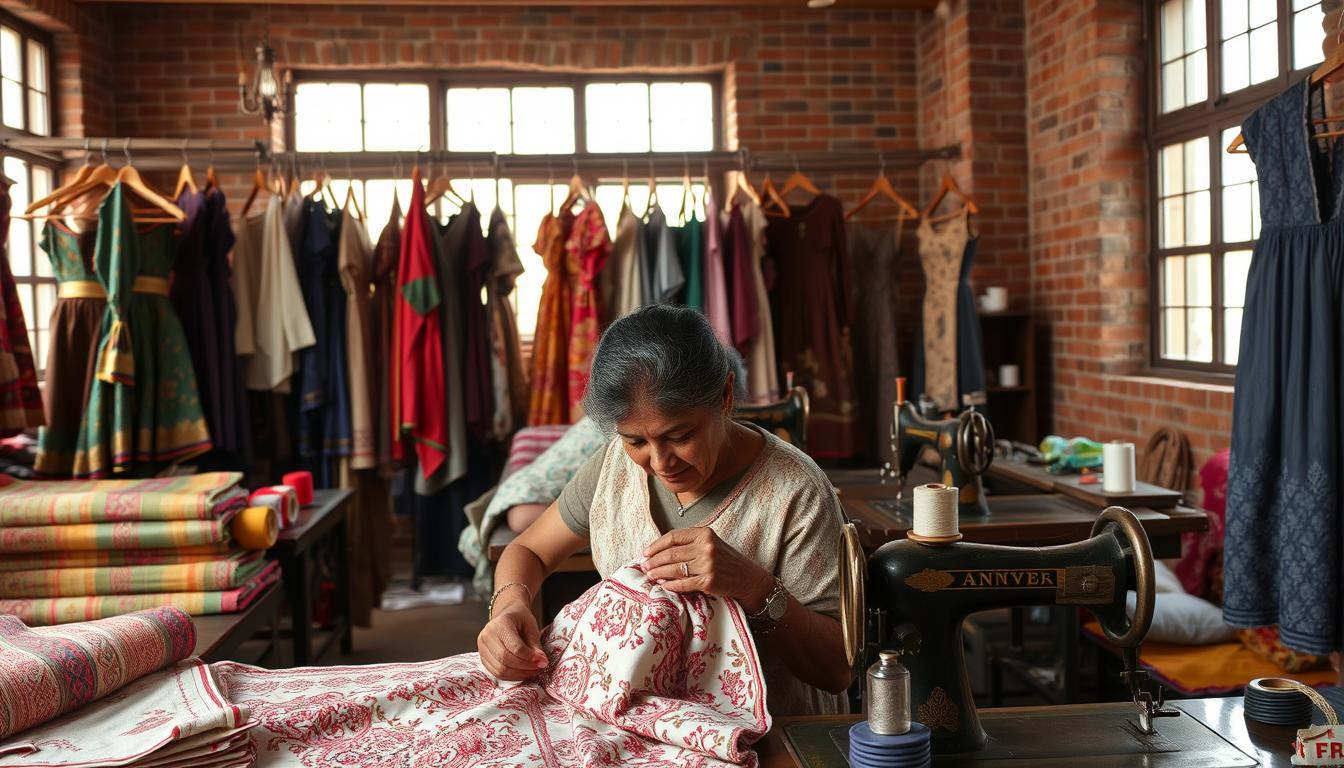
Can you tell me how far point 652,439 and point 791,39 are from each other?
5.42 metres

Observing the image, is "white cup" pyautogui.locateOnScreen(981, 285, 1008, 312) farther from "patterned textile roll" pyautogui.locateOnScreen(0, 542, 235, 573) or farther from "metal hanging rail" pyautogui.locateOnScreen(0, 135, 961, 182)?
"patterned textile roll" pyautogui.locateOnScreen(0, 542, 235, 573)

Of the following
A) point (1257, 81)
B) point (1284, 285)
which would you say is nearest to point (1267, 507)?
point (1284, 285)

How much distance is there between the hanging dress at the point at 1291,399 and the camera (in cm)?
329

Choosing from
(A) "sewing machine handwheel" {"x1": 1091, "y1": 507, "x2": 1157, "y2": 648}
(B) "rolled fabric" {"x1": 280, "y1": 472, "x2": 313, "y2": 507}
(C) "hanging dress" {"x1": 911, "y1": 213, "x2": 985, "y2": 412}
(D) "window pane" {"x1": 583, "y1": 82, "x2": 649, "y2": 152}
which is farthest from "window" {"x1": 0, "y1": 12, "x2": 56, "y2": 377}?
(A) "sewing machine handwheel" {"x1": 1091, "y1": 507, "x2": 1157, "y2": 648}

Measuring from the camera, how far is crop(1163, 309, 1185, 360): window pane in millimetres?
5363

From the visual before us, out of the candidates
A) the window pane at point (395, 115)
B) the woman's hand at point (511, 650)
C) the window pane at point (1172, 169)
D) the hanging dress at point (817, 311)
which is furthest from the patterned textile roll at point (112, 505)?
the window pane at point (395, 115)

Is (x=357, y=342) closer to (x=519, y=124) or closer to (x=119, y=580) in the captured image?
(x=519, y=124)

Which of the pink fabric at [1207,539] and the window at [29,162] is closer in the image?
the pink fabric at [1207,539]

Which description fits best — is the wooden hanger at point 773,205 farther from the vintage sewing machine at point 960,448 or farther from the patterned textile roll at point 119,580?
the patterned textile roll at point 119,580

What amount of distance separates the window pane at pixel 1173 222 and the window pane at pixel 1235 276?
1.24ft

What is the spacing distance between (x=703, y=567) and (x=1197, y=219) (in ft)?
13.8

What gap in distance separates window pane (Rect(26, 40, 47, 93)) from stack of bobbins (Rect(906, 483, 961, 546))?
593cm

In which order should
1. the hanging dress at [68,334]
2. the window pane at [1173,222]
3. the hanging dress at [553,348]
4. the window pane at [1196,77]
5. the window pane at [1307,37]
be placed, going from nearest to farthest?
1. the window pane at [1307,37]
2. the hanging dress at [68,334]
3. the window pane at [1196,77]
4. the window pane at [1173,222]
5. the hanging dress at [553,348]

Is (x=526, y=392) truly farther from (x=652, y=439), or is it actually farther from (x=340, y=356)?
(x=652, y=439)
